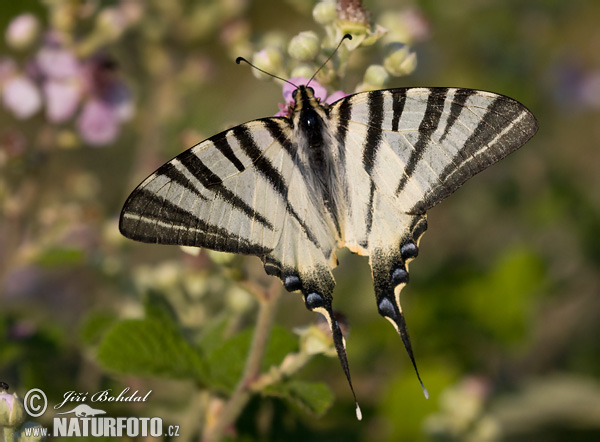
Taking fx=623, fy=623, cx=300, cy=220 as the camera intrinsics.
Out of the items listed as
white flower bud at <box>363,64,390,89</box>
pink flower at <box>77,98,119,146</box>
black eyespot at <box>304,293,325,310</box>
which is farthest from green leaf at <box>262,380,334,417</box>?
pink flower at <box>77,98,119,146</box>

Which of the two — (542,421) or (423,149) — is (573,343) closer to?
(542,421)

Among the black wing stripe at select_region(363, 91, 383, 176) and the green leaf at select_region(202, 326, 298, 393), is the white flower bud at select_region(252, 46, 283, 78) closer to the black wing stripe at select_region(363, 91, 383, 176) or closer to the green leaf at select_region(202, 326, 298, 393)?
the black wing stripe at select_region(363, 91, 383, 176)

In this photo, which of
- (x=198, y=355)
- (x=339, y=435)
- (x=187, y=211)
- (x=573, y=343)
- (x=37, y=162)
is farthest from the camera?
(x=573, y=343)

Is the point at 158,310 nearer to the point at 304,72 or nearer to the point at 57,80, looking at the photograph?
the point at 304,72


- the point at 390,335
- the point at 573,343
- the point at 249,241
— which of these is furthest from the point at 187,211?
the point at 573,343

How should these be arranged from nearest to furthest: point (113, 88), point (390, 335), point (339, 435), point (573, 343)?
1. point (339, 435)
2. point (113, 88)
3. point (390, 335)
4. point (573, 343)

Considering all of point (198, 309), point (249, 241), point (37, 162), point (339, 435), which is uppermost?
point (37, 162)

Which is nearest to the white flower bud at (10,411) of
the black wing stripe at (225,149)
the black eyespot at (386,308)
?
the black wing stripe at (225,149)
